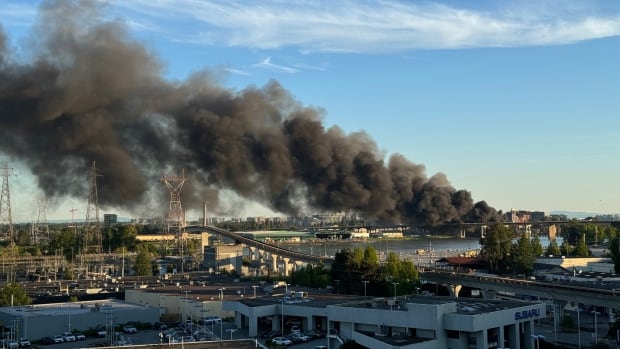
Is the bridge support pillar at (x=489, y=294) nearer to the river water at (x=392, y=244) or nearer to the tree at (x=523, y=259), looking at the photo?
the tree at (x=523, y=259)

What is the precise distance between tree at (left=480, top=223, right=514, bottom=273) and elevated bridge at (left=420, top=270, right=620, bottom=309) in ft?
21.4

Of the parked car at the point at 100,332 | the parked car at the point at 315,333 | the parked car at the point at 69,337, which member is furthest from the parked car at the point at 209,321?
the parked car at the point at 69,337

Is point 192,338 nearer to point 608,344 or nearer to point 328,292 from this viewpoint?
point 328,292

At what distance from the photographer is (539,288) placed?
2177cm

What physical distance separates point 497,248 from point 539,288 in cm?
1206

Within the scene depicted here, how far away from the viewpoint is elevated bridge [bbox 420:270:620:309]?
1872cm

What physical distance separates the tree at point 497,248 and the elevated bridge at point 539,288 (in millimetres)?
6508

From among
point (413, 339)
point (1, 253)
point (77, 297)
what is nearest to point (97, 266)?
point (1, 253)

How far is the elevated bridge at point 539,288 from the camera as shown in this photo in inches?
737

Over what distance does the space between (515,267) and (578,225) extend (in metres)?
42.3

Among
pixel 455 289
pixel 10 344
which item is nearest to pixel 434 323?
pixel 10 344

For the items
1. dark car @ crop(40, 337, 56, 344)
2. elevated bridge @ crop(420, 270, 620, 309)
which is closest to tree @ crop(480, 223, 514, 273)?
elevated bridge @ crop(420, 270, 620, 309)

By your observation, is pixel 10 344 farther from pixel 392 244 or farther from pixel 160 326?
pixel 392 244

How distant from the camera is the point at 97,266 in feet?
149
